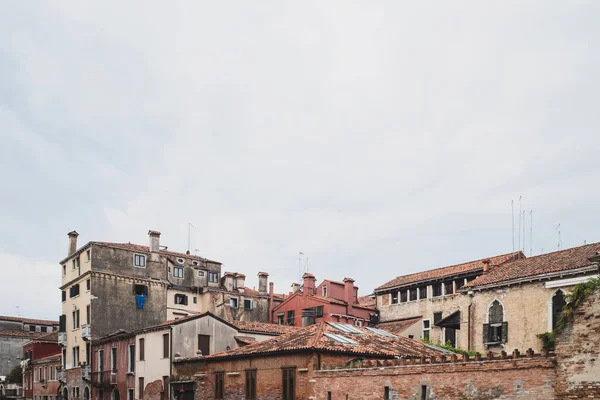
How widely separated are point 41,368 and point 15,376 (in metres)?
7.80

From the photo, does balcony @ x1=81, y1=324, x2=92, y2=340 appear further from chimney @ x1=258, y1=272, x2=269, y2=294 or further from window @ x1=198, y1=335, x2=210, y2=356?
chimney @ x1=258, y1=272, x2=269, y2=294

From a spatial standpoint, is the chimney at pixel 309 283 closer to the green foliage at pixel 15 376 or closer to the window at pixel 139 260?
the window at pixel 139 260

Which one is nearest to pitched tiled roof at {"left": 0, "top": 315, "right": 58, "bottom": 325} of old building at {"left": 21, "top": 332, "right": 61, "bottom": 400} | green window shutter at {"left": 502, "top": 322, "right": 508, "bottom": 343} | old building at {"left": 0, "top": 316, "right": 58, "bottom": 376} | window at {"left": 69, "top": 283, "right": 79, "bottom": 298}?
old building at {"left": 0, "top": 316, "right": 58, "bottom": 376}

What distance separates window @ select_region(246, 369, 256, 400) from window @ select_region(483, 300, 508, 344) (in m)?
14.2

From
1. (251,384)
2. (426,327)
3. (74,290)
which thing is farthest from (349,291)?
(251,384)

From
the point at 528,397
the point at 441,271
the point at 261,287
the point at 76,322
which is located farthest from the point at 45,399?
the point at 528,397

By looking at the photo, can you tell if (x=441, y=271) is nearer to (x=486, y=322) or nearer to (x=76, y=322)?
(x=486, y=322)

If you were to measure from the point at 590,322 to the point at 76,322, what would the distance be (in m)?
41.2

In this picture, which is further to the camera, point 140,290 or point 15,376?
point 15,376

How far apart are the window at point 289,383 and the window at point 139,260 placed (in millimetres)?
25404

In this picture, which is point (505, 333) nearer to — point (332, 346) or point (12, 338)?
point (332, 346)

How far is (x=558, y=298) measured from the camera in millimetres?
34156

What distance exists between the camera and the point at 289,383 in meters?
29.1

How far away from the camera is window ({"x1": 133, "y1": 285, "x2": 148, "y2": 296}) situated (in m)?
51.1
